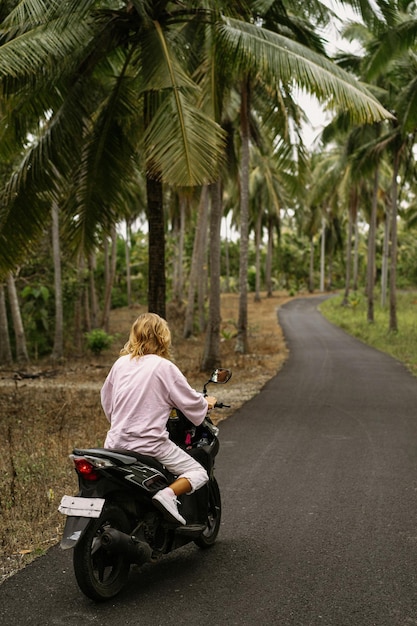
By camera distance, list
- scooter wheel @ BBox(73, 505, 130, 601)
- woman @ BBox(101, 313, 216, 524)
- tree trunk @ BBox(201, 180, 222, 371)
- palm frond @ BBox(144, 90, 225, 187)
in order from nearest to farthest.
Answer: scooter wheel @ BBox(73, 505, 130, 601) < woman @ BBox(101, 313, 216, 524) < palm frond @ BBox(144, 90, 225, 187) < tree trunk @ BBox(201, 180, 222, 371)

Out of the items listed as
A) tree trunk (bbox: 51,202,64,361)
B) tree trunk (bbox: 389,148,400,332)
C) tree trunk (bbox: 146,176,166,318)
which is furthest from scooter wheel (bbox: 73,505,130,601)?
tree trunk (bbox: 389,148,400,332)

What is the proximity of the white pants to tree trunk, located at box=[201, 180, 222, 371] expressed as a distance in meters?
13.3

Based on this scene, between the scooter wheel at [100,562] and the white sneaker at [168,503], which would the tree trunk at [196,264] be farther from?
the scooter wheel at [100,562]

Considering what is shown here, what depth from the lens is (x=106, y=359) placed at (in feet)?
78.7

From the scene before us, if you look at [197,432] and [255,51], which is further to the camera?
[255,51]

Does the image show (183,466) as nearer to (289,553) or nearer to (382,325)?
(289,553)

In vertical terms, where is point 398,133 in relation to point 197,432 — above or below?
above

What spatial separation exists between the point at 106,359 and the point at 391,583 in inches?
787

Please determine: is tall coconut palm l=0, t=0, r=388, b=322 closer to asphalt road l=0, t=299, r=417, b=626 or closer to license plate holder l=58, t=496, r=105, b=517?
asphalt road l=0, t=299, r=417, b=626

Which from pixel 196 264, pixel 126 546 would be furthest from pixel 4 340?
pixel 126 546

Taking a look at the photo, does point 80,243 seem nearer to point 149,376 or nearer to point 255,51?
point 255,51

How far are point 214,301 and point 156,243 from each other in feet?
23.1

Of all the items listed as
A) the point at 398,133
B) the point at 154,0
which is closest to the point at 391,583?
the point at 154,0

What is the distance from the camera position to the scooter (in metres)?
4.07
